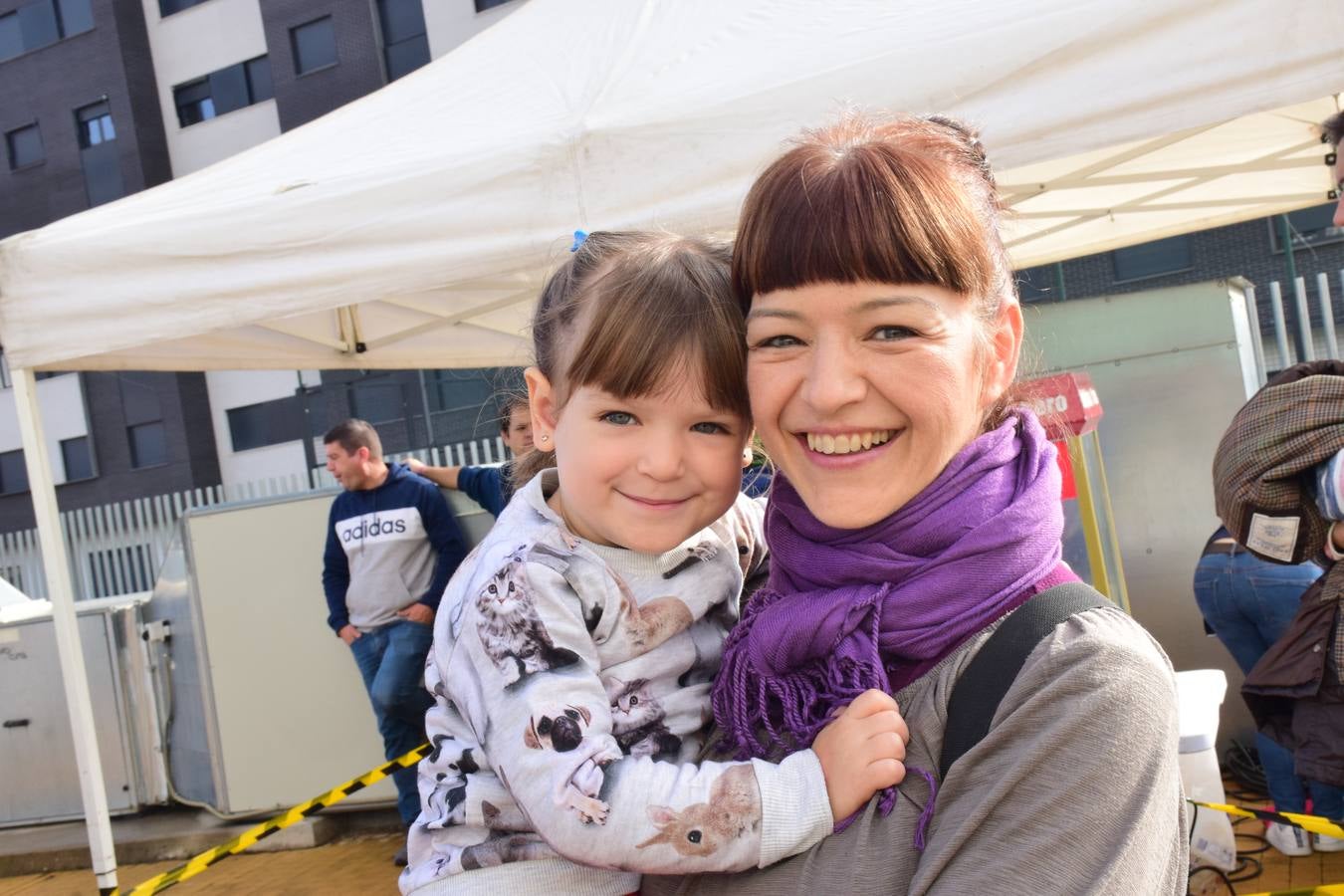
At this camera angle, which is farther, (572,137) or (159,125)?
(159,125)

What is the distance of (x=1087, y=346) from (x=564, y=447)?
4.86 metres

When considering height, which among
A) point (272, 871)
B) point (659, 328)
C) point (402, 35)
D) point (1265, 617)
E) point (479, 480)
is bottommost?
point (272, 871)

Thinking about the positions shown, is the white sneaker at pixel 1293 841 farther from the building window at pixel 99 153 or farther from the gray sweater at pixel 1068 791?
the building window at pixel 99 153

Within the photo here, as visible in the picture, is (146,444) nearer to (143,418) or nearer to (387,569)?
(143,418)

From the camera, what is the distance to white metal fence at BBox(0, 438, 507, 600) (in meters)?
18.8

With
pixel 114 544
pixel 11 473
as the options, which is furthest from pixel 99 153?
pixel 114 544

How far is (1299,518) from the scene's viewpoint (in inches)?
102

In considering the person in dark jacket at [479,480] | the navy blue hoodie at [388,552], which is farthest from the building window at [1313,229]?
the navy blue hoodie at [388,552]

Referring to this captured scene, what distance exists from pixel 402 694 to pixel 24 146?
83.3 feet

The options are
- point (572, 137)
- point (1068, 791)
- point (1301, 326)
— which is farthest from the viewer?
point (1301, 326)

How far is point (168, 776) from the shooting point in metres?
7.05

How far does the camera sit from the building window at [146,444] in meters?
24.2

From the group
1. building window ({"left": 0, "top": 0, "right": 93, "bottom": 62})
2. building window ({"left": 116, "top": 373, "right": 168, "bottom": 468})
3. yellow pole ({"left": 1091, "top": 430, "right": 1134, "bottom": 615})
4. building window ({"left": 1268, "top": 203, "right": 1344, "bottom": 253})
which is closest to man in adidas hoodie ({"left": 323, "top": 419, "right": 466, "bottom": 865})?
yellow pole ({"left": 1091, "top": 430, "right": 1134, "bottom": 615})

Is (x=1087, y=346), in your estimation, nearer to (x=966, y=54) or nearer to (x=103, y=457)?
(x=966, y=54)
